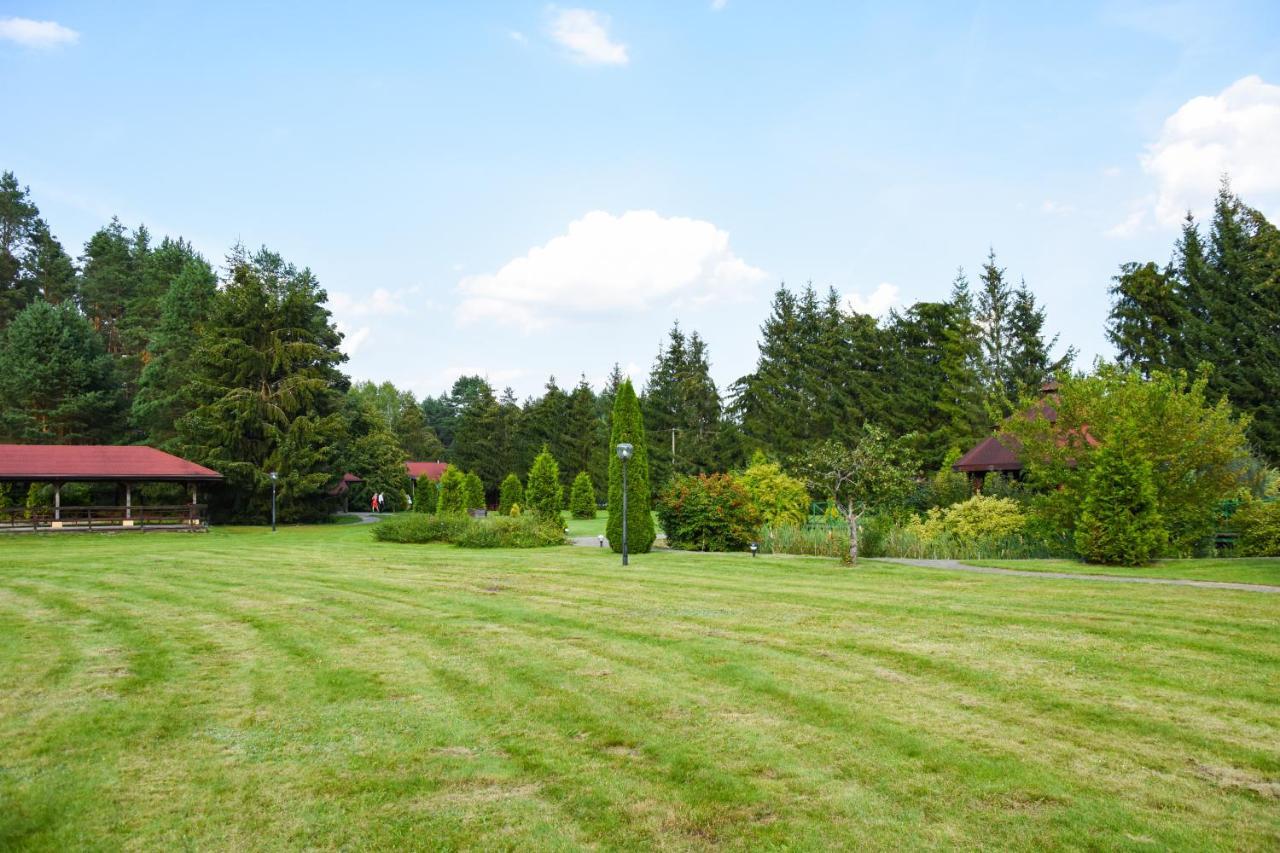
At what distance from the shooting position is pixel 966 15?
13.6 m

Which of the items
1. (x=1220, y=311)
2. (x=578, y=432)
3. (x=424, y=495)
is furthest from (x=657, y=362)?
(x=1220, y=311)

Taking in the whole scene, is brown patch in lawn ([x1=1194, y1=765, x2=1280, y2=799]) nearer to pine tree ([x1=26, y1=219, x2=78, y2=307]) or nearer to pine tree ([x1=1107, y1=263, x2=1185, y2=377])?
pine tree ([x1=1107, y1=263, x2=1185, y2=377])

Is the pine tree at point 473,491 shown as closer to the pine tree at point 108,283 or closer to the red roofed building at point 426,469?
the red roofed building at point 426,469

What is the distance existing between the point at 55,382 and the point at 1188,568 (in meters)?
47.2

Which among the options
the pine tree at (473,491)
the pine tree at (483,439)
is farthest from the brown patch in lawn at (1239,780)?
the pine tree at (483,439)


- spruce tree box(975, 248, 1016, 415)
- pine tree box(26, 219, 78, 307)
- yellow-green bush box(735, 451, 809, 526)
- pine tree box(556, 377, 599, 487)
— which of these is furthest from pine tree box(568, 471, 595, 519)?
pine tree box(26, 219, 78, 307)

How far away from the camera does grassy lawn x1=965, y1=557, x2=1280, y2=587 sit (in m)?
10.9

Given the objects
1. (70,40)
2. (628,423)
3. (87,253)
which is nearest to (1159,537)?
(628,423)

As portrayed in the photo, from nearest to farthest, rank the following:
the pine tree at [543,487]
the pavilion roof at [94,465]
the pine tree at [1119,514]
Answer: the pine tree at [1119,514], the pavilion roof at [94,465], the pine tree at [543,487]

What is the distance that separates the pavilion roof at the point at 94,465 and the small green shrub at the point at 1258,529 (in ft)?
108

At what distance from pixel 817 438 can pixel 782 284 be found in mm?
11091

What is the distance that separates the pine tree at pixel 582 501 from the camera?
42000 mm

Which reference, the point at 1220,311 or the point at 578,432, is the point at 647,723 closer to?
the point at 1220,311

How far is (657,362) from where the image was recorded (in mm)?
51719
